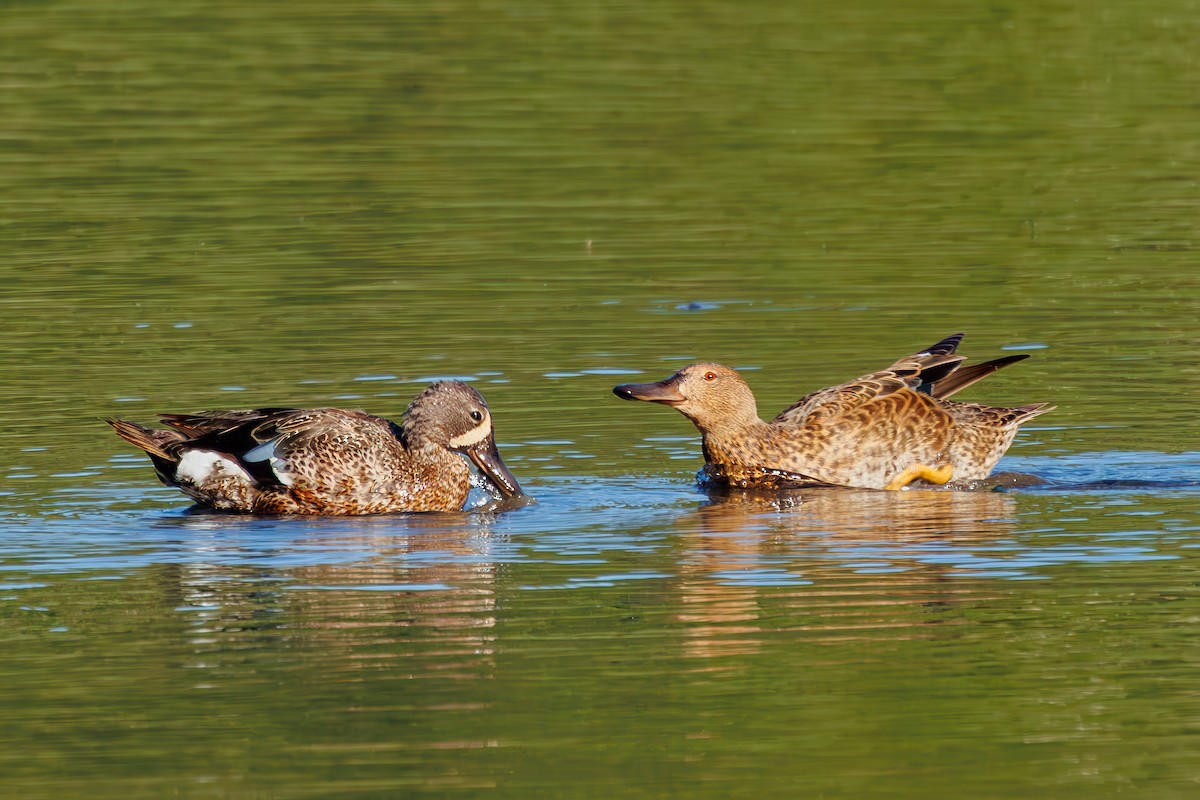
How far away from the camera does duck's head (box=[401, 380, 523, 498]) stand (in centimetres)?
1190

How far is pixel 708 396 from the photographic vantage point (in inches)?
499

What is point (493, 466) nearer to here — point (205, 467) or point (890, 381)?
point (205, 467)

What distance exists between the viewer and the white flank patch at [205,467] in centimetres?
1161

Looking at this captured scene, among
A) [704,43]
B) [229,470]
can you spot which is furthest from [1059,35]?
[229,470]

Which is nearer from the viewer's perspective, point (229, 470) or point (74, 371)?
point (229, 470)

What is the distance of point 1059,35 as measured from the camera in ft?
94.4

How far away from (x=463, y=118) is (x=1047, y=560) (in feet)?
52.5

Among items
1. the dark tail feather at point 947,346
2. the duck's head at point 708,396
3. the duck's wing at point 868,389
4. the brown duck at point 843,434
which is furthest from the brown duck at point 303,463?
the dark tail feather at point 947,346

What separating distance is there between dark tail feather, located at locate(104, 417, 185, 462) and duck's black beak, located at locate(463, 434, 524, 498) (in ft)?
5.11

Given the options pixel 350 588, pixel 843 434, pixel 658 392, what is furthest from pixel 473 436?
pixel 350 588

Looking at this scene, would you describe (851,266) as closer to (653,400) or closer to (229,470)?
(653,400)

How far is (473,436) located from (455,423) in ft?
0.49

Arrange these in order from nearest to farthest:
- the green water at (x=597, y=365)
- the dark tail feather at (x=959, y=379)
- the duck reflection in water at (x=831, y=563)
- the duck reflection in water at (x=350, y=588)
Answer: the green water at (x=597, y=365)
the duck reflection in water at (x=350, y=588)
the duck reflection in water at (x=831, y=563)
the dark tail feather at (x=959, y=379)

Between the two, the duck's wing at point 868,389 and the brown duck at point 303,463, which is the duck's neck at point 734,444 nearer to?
the duck's wing at point 868,389
